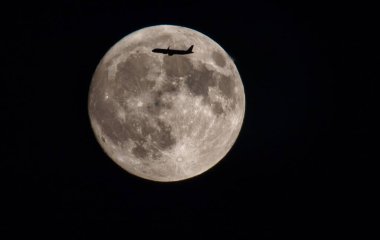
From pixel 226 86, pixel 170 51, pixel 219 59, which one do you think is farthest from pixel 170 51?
pixel 226 86

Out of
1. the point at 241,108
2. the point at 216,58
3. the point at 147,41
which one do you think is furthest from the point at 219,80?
the point at 147,41

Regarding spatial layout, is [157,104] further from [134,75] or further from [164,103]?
Result: [134,75]

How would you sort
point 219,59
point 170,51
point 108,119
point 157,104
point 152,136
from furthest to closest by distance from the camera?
point 219,59, point 108,119, point 152,136, point 170,51, point 157,104

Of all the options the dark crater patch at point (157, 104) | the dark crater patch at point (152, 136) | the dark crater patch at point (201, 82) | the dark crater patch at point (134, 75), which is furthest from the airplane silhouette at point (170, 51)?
the dark crater patch at point (152, 136)

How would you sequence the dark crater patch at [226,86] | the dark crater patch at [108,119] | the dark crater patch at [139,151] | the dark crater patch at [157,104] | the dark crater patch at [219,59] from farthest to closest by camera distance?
the dark crater patch at [219,59]
the dark crater patch at [226,86]
the dark crater patch at [139,151]
the dark crater patch at [108,119]
the dark crater patch at [157,104]

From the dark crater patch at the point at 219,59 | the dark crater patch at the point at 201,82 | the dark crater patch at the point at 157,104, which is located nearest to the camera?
the dark crater patch at the point at 157,104

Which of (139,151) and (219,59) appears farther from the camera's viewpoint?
(219,59)

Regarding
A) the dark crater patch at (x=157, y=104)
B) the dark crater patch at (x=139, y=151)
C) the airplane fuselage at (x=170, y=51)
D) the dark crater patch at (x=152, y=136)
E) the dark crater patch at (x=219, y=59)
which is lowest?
the dark crater patch at (x=139, y=151)

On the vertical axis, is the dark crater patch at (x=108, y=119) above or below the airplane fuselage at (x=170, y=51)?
below

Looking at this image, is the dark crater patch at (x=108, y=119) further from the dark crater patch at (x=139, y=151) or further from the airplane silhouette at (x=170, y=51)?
the airplane silhouette at (x=170, y=51)
